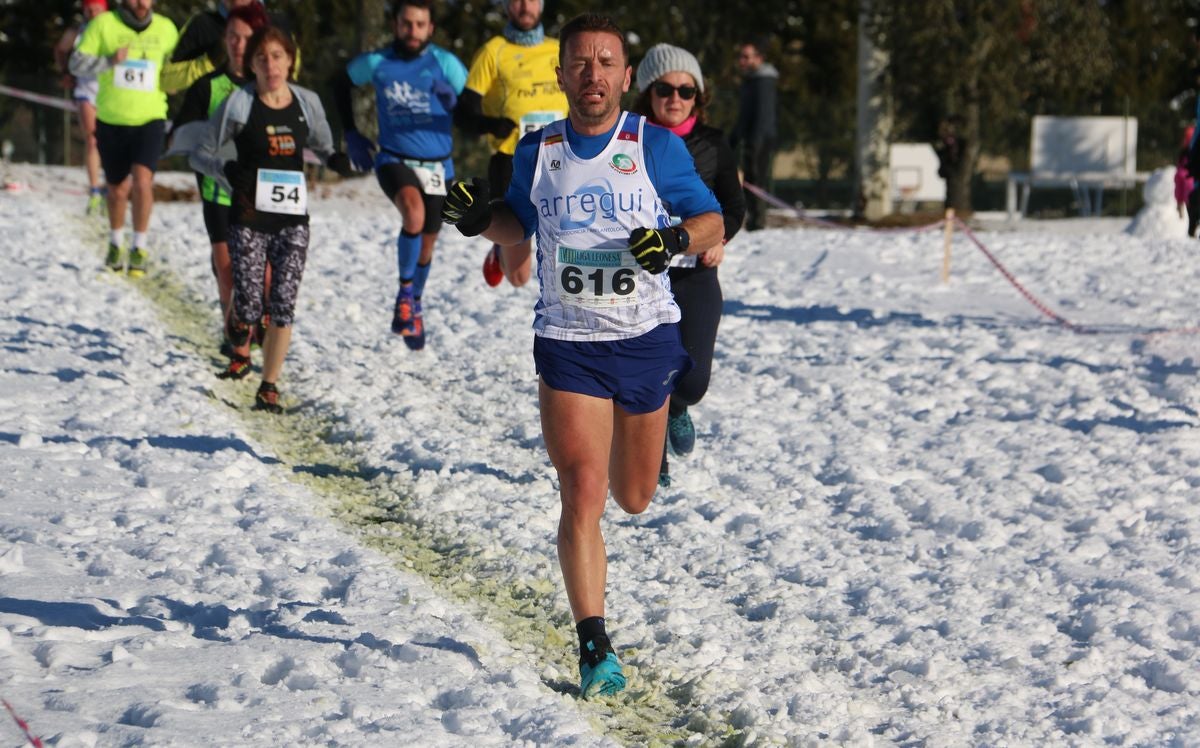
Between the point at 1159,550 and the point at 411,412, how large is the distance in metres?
3.90

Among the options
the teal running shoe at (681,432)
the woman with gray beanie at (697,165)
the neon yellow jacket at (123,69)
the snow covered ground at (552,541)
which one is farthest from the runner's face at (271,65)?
the neon yellow jacket at (123,69)

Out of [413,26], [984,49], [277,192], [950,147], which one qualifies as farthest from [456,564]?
[950,147]

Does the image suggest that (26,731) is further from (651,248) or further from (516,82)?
(516,82)

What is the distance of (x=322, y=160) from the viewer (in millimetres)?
8461

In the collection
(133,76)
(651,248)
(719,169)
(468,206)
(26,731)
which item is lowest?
(26,731)

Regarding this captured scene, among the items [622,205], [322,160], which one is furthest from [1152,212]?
[622,205]

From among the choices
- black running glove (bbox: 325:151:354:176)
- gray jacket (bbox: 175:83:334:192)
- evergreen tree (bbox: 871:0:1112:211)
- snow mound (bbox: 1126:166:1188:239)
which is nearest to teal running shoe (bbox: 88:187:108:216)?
gray jacket (bbox: 175:83:334:192)

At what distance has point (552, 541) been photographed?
6.02 meters

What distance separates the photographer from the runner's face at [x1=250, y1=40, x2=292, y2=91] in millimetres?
7742

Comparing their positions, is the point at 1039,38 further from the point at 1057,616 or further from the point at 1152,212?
the point at 1057,616

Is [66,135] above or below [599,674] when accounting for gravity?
above

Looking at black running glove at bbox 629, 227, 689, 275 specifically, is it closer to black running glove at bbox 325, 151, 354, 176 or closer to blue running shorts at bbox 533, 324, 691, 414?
blue running shorts at bbox 533, 324, 691, 414

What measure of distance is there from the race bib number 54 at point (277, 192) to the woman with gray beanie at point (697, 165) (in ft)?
7.49

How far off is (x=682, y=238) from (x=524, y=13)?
16.0 feet
